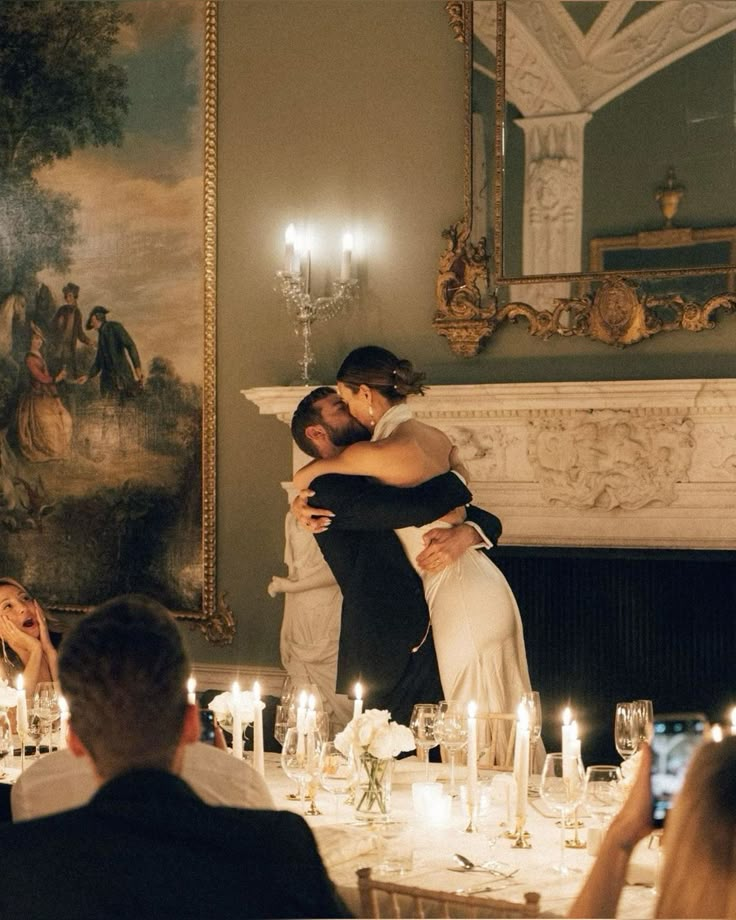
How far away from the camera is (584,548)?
6.11 metres

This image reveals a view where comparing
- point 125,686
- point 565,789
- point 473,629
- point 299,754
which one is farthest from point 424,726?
point 125,686

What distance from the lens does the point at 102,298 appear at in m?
7.18

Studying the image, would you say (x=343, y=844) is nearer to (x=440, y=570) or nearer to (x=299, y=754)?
(x=299, y=754)

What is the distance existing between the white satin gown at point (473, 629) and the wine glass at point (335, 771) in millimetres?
1126

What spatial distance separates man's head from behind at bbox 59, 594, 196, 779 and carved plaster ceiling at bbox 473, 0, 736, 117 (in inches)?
188

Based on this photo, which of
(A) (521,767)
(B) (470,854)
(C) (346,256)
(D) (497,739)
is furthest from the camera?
(C) (346,256)

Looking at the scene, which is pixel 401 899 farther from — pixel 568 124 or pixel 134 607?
pixel 568 124

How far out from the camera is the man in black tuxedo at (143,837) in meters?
1.65

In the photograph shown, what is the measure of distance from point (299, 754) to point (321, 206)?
13.2 feet

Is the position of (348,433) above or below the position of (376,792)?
above

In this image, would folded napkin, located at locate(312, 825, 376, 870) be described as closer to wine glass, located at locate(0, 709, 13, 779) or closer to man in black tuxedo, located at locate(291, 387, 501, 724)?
wine glass, located at locate(0, 709, 13, 779)

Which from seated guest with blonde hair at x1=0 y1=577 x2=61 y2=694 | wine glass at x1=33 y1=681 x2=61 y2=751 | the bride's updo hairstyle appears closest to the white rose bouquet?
wine glass at x1=33 y1=681 x2=61 y2=751

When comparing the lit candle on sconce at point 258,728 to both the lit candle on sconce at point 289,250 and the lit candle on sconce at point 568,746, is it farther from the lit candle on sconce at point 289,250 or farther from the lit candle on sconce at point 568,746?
the lit candle on sconce at point 289,250

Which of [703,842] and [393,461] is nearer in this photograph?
[703,842]
